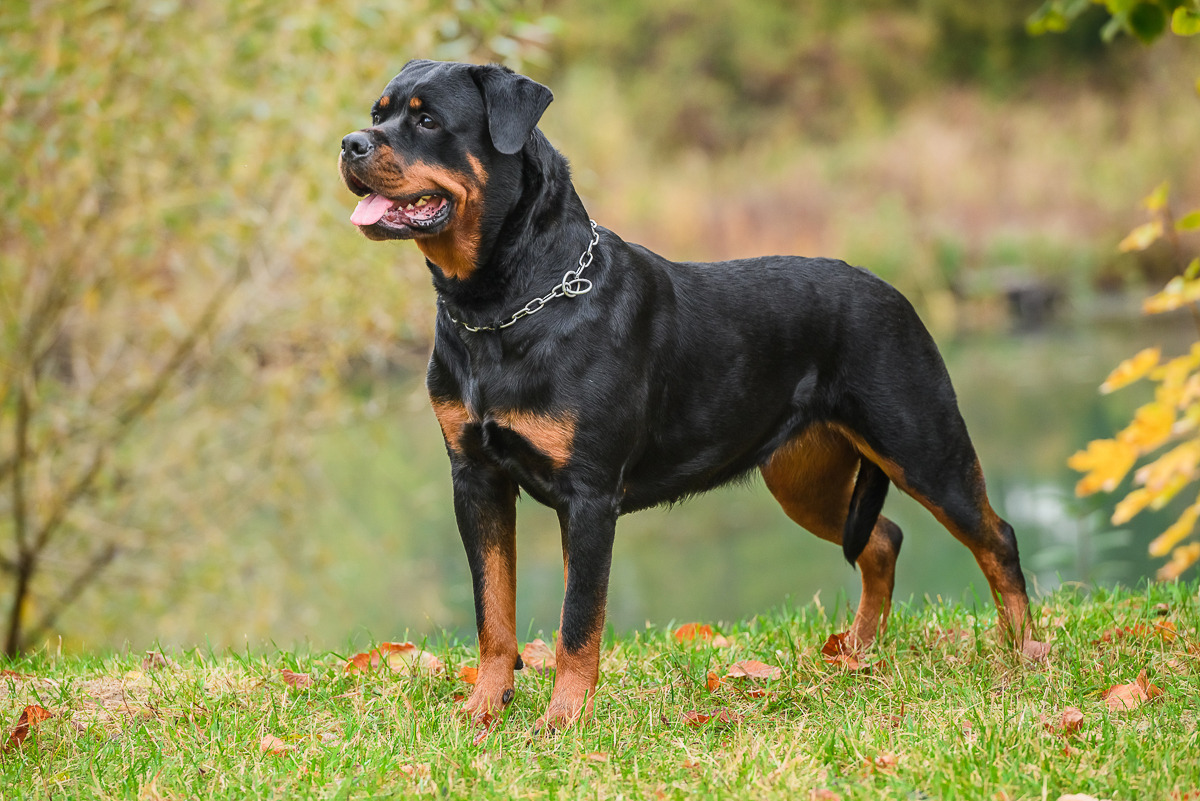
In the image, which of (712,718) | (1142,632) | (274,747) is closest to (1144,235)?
(1142,632)

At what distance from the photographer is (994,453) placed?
35.6 ft

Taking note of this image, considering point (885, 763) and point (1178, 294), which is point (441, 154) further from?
point (1178, 294)

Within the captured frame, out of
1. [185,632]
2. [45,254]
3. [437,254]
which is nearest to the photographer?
[437,254]

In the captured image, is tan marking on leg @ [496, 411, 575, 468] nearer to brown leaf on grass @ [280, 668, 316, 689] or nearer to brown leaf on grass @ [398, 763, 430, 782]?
brown leaf on grass @ [398, 763, 430, 782]

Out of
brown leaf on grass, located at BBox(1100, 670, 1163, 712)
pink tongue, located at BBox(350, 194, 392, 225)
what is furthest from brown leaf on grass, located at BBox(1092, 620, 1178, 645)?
pink tongue, located at BBox(350, 194, 392, 225)

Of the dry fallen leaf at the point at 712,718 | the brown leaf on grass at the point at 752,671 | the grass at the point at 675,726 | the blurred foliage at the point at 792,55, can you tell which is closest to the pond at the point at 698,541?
the grass at the point at 675,726

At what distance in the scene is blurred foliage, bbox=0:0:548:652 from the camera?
17.9 ft

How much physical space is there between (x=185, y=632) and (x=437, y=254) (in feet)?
15.5

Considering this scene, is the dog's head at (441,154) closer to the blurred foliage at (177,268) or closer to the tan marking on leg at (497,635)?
the tan marking on leg at (497,635)

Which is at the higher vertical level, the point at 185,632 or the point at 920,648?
the point at 920,648

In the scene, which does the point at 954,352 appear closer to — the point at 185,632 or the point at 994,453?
the point at 994,453

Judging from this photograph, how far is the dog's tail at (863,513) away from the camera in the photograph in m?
3.81

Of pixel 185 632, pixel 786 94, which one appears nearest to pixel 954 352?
pixel 185 632

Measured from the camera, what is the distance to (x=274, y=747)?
2.95 meters
